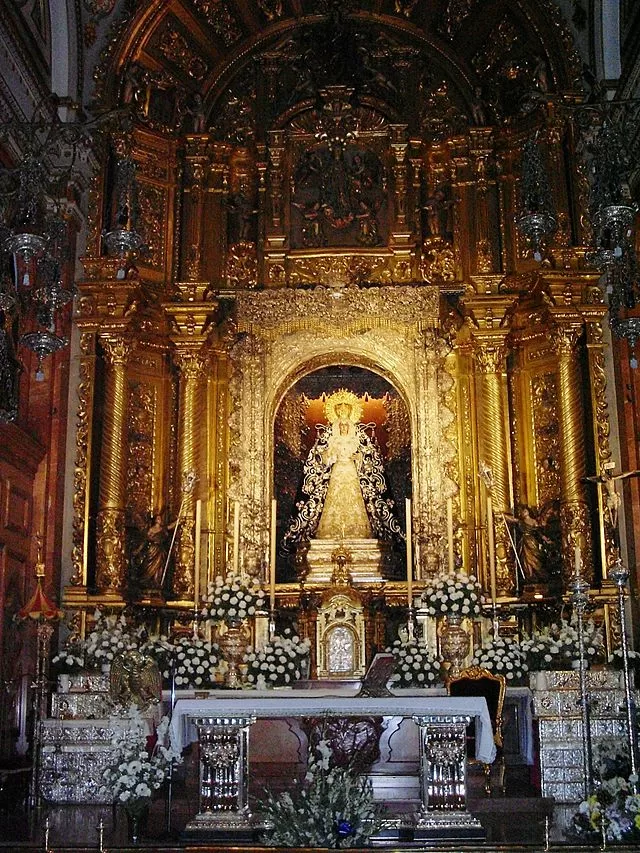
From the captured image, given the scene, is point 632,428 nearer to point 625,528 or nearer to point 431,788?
point 625,528

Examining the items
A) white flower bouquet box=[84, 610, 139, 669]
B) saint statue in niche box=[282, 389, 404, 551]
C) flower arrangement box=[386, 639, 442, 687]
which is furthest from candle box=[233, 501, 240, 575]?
flower arrangement box=[386, 639, 442, 687]

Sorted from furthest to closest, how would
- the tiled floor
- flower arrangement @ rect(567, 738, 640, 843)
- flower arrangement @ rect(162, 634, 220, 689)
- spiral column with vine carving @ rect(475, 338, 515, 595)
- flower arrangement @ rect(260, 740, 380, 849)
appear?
spiral column with vine carving @ rect(475, 338, 515, 595) < flower arrangement @ rect(162, 634, 220, 689) < the tiled floor < flower arrangement @ rect(567, 738, 640, 843) < flower arrangement @ rect(260, 740, 380, 849)

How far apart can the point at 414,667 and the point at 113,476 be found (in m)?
3.99

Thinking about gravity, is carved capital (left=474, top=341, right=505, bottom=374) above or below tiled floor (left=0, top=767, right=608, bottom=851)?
above

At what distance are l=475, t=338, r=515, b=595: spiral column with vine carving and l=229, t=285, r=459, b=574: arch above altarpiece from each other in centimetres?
44

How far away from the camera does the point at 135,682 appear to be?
32.0 ft

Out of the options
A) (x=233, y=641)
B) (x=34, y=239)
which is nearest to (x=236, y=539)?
(x=233, y=641)

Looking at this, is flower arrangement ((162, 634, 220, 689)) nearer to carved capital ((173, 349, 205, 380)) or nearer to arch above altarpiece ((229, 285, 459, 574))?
arch above altarpiece ((229, 285, 459, 574))

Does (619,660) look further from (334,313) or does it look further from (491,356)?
(334,313)

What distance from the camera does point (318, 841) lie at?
695cm

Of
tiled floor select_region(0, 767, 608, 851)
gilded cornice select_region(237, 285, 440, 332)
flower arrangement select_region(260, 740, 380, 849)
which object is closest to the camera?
flower arrangement select_region(260, 740, 380, 849)

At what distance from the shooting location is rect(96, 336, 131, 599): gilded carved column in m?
11.8

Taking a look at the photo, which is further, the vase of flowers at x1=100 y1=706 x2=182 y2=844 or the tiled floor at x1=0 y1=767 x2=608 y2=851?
the vase of flowers at x1=100 y1=706 x2=182 y2=844

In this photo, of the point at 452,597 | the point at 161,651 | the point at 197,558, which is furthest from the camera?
the point at 197,558
